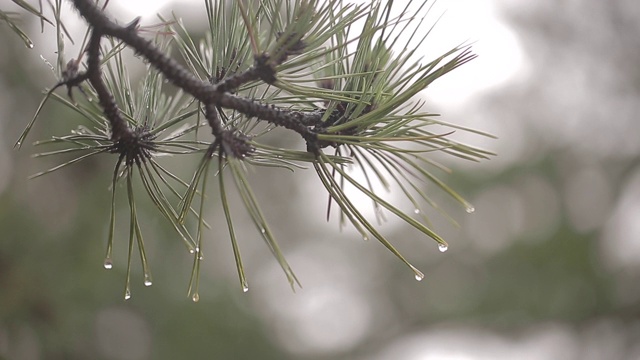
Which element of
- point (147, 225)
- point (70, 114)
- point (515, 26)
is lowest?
point (147, 225)

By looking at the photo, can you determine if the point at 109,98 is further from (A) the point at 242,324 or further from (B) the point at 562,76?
(B) the point at 562,76

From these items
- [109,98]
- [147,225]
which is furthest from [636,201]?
[109,98]

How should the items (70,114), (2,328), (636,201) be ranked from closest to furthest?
(2,328), (70,114), (636,201)

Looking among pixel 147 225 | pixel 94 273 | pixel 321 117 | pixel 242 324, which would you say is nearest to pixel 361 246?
pixel 242 324

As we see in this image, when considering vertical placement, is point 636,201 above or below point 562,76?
below

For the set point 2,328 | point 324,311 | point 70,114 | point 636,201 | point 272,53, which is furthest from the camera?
point 324,311

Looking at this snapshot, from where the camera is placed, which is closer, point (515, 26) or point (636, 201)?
point (636, 201)

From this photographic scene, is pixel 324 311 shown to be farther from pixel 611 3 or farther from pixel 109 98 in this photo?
pixel 109 98
